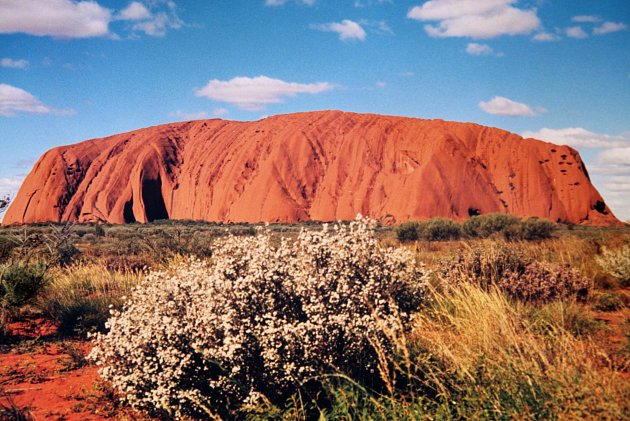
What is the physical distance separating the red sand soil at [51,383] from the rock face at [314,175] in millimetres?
42489

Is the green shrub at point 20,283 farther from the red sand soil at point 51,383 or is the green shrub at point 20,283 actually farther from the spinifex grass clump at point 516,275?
the spinifex grass clump at point 516,275

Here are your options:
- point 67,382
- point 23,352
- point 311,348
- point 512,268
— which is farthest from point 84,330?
point 512,268

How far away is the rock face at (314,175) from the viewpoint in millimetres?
51062

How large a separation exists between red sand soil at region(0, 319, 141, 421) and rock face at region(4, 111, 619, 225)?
42.5 m

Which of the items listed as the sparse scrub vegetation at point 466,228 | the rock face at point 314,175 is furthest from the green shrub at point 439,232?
the rock face at point 314,175

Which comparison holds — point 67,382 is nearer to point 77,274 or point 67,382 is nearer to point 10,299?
point 10,299

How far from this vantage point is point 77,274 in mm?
9680

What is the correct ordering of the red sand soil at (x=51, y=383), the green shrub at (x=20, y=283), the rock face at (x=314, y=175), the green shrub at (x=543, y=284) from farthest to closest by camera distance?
the rock face at (x=314, y=175)
the green shrub at (x=543, y=284)
the green shrub at (x=20, y=283)
the red sand soil at (x=51, y=383)

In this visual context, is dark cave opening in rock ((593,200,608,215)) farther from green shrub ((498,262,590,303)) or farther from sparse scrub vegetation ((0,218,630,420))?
sparse scrub vegetation ((0,218,630,420))

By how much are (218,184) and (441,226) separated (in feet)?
131

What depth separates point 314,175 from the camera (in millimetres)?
56938

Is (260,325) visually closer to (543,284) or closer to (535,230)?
(543,284)

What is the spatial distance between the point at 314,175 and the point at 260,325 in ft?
176

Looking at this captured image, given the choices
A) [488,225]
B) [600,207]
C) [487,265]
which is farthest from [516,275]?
[600,207]
